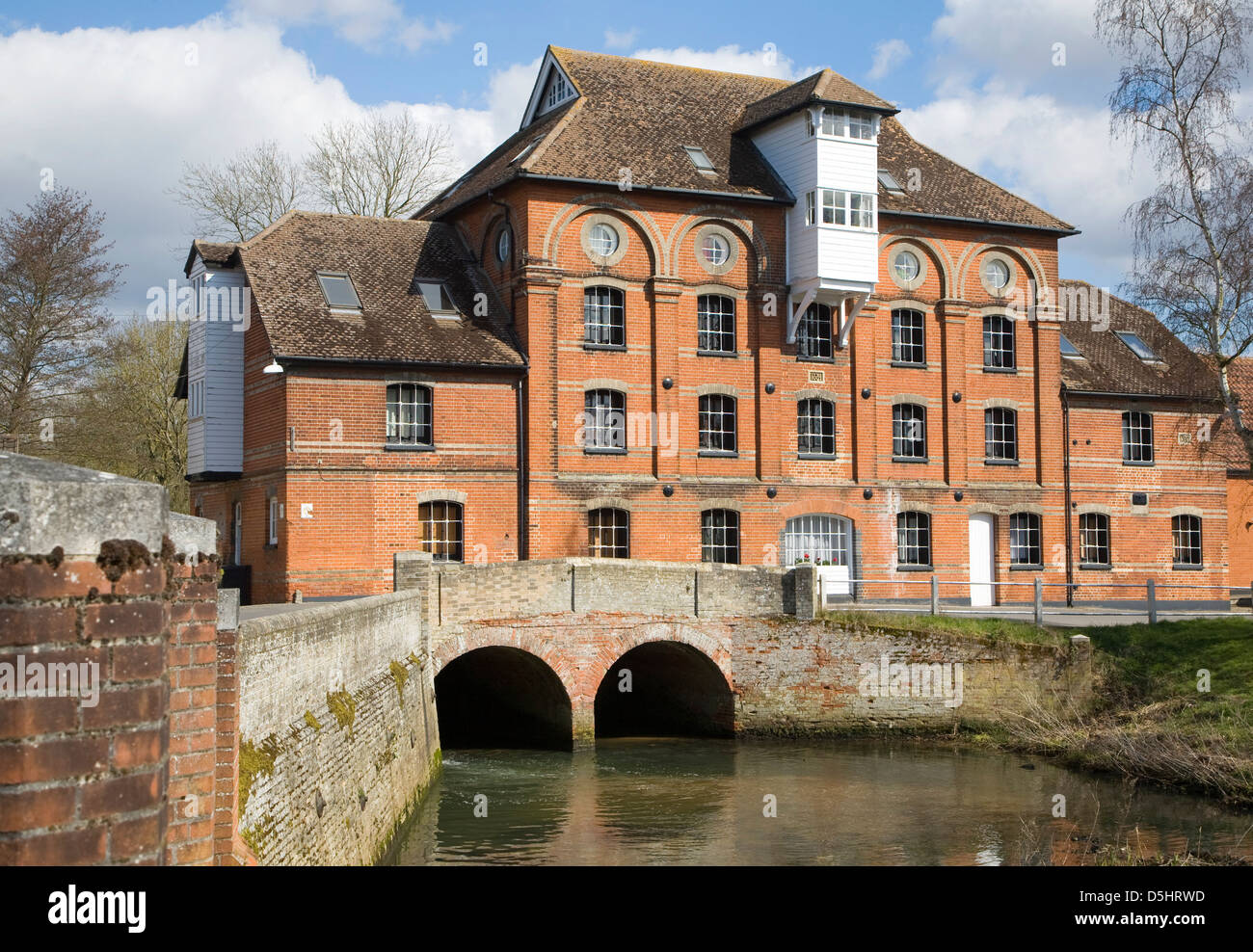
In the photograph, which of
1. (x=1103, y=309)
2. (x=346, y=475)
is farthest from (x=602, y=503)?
(x=1103, y=309)

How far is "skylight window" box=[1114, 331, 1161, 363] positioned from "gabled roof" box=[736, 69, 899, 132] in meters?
11.2

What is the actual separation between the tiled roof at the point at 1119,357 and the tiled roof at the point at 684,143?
3.72 meters

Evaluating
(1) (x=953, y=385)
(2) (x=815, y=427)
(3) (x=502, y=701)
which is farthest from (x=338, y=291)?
(1) (x=953, y=385)

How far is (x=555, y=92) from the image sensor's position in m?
34.2

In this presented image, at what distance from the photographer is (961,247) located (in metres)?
33.1

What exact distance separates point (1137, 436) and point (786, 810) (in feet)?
68.0

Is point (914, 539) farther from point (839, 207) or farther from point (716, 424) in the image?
point (839, 207)

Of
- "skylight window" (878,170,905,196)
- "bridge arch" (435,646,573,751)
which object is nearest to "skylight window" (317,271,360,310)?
"bridge arch" (435,646,573,751)

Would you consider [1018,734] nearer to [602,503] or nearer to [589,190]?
[602,503]

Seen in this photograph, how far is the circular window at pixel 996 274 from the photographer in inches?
1321

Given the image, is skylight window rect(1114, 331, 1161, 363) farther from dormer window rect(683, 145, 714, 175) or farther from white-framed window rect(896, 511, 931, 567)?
dormer window rect(683, 145, 714, 175)

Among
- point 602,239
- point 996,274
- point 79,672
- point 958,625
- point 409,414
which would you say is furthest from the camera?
point 996,274

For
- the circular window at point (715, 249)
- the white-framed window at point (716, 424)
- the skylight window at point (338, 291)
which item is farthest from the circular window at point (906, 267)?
the skylight window at point (338, 291)

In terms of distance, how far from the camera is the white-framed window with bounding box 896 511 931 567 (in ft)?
105
